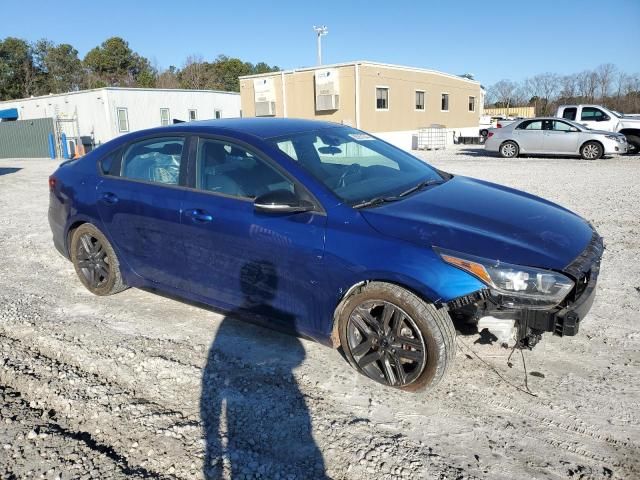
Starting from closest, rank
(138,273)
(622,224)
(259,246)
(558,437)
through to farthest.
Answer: (558,437) → (259,246) → (138,273) → (622,224)

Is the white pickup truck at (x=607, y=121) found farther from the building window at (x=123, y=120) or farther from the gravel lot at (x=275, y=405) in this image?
the building window at (x=123, y=120)

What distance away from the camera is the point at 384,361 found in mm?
3156

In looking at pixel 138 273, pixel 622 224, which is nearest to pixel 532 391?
pixel 138 273

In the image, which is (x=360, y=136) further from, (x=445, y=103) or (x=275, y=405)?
(x=445, y=103)

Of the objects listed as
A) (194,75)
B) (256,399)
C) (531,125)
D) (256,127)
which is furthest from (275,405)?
(194,75)

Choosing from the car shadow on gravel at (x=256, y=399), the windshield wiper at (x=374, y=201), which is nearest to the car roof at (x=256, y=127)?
the windshield wiper at (x=374, y=201)

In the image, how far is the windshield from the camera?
351 cm

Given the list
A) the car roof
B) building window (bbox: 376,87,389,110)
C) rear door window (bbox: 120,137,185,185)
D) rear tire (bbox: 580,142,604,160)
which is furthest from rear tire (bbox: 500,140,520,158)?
rear door window (bbox: 120,137,185,185)

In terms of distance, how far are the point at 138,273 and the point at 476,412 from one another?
2912 millimetres

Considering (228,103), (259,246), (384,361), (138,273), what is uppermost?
(228,103)

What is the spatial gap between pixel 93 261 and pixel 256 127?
2.08m

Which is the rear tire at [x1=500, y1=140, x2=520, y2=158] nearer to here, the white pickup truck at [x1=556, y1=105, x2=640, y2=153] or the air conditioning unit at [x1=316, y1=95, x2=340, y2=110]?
the white pickup truck at [x1=556, y1=105, x2=640, y2=153]

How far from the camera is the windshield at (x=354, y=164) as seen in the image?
351cm

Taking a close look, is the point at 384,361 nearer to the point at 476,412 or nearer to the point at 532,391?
the point at 476,412
